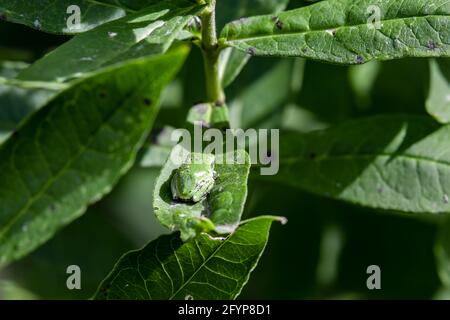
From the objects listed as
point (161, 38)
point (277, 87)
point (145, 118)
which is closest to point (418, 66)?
point (277, 87)

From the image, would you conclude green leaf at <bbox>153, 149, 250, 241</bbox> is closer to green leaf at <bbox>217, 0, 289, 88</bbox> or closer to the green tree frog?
the green tree frog

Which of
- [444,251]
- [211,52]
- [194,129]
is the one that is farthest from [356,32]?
[444,251]

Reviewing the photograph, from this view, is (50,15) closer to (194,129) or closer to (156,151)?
(194,129)

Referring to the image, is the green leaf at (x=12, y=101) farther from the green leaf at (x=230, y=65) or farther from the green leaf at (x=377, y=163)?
the green leaf at (x=377, y=163)

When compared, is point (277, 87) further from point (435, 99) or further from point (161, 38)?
point (161, 38)

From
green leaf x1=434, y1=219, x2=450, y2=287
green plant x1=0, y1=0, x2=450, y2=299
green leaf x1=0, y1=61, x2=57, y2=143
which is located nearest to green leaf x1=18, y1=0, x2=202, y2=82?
green plant x1=0, y1=0, x2=450, y2=299

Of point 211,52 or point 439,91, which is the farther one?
point 439,91
